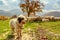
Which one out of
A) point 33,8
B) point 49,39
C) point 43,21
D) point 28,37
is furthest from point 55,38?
point 33,8

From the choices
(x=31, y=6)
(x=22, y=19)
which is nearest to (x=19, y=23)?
(x=22, y=19)

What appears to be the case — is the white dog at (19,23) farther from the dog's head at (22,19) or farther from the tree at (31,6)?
the tree at (31,6)

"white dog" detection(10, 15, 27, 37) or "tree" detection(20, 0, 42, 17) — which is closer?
"white dog" detection(10, 15, 27, 37)

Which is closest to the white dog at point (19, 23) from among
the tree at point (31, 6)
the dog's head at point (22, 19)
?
the dog's head at point (22, 19)

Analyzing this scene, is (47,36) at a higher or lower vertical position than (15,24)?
lower

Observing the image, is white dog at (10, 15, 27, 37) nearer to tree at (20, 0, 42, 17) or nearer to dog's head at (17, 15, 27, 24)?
dog's head at (17, 15, 27, 24)

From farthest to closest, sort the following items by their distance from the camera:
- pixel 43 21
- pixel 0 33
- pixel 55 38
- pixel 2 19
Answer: pixel 2 19 < pixel 43 21 < pixel 0 33 < pixel 55 38

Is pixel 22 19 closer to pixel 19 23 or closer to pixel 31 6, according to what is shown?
pixel 19 23

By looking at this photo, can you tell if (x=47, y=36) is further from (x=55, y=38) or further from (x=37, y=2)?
(x=37, y=2)

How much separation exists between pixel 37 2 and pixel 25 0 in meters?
1.97

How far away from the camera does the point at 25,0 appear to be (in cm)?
3434

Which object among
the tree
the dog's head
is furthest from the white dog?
the tree

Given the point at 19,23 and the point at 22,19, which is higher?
the point at 22,19

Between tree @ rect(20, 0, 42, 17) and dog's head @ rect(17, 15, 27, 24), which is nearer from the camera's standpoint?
dog's head @ rect(17, 15, 27, 24)
